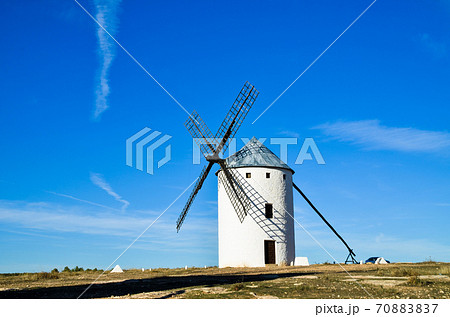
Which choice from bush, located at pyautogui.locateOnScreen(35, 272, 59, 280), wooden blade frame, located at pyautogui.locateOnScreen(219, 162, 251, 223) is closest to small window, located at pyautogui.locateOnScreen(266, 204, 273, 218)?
wooden blade frame, located at pyautogui.locateOnScreen(219, 162, 251, 223)

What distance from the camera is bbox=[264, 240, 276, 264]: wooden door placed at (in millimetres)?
29516

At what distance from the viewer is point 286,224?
30.4 metres

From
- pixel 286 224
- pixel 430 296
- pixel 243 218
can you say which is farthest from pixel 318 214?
pixel 430 296

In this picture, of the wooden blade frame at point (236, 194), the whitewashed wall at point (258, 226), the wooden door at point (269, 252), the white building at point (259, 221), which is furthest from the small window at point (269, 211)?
the wooden door at point (269, 252)

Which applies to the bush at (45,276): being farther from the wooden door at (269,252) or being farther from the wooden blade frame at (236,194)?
the wooden door at (269,252)

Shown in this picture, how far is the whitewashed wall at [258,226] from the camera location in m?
29.4

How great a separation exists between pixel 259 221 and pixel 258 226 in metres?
0.31

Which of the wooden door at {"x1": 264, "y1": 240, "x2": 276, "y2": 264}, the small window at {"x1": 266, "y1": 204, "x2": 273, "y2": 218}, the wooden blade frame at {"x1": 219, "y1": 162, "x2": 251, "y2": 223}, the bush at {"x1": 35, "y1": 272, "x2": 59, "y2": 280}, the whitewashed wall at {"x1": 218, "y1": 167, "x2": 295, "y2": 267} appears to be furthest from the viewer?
the small window at {"x1": 266, "y1": 204, "x2": 273, "y2": 218}

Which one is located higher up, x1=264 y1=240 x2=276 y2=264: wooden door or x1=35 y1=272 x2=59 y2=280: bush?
x1=264 y1=240 x2=276 y2=264: wooden door

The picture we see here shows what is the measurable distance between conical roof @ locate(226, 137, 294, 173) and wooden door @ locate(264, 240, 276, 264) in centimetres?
490

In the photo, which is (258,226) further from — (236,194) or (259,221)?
(236,194)

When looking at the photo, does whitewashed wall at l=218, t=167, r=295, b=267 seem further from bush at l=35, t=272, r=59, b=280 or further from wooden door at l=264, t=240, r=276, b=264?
bush at l=35, t=272, r=59, b=280
